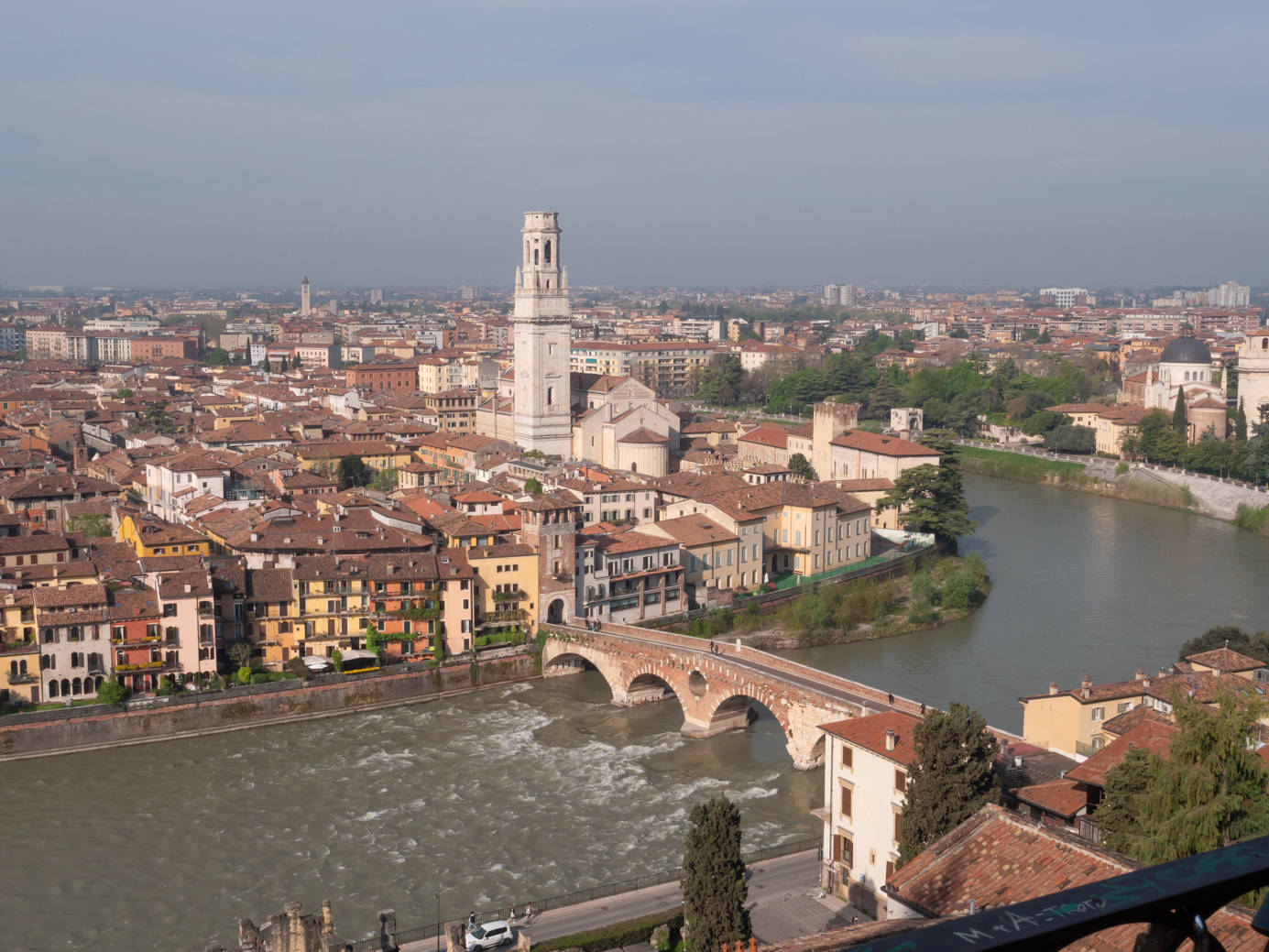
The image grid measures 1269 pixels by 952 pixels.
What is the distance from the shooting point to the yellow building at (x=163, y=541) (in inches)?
714

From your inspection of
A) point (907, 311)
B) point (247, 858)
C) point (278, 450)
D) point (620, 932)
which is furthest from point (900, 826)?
point (907, 311)

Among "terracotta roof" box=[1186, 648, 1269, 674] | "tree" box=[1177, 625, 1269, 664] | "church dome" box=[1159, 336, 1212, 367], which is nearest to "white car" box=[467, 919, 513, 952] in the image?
"terracotta roof" box=[1186, 648, 1269, 674]

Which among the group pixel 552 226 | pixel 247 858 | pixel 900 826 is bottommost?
pixel 247 858

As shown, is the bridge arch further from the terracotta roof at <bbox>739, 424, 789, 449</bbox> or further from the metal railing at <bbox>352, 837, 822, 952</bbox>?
the terracotta roof at <bbox>739, 424, 789, 449</bbox>

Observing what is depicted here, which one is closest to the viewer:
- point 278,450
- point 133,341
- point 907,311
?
point 278,450

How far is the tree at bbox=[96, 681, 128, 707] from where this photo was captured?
14.7m

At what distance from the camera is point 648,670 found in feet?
52.2

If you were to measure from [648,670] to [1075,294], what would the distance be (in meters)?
124

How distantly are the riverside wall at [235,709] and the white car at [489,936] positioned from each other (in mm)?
6484

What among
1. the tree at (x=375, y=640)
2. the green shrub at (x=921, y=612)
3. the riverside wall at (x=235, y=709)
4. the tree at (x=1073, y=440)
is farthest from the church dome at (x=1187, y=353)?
the tree at (x=375, y=640)

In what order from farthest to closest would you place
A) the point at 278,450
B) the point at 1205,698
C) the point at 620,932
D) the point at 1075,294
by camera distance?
the point at 1075,294, the point at 278,450, the point at 1205,698, the point at 620,932

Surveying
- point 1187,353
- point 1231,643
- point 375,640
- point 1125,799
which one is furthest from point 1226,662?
point 1187,353

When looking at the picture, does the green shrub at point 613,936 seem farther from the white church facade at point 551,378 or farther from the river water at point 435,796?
the white church facade at point 551,378

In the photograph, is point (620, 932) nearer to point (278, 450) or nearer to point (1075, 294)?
point (278, 450)
